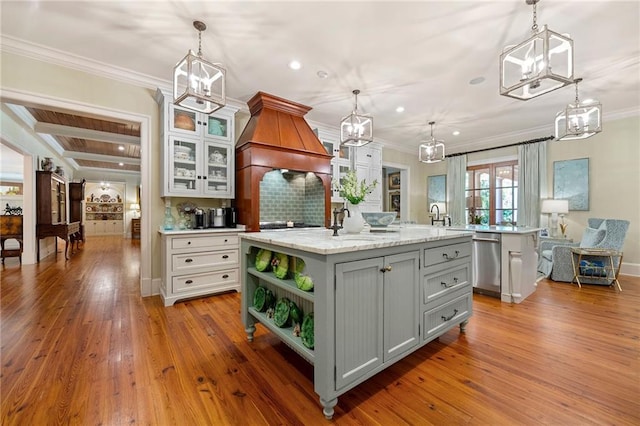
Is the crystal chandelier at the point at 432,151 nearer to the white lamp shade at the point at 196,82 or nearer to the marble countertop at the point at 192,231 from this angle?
the marble countertop at the point at 192,231

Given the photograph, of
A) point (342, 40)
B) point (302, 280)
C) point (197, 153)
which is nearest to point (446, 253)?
point (302, 280)

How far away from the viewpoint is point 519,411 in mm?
1479

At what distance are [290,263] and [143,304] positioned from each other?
7.80 feet

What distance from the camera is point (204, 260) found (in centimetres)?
343

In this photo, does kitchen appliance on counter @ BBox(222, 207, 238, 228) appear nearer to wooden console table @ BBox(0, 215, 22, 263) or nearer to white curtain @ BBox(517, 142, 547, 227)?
wooden console table @ BBox(0, 215, 22, 263)

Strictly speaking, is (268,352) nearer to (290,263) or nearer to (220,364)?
(220,364)

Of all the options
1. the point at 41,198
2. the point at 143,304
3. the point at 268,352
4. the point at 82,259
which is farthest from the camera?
the point at 82,259

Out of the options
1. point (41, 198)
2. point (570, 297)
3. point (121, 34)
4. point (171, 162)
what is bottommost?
point (570, 297)

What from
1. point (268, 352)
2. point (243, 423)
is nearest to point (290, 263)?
point (268, 352)

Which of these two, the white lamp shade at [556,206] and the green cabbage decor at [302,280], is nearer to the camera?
the green cabbage decor at [302,280]

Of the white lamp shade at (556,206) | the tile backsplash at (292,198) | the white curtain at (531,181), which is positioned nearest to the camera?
the tile backsplash at (292,198)

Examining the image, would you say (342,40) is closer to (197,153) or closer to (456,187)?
(197,153)

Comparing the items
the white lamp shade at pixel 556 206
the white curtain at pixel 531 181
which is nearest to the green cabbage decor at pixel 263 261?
the white lamp shade at pixel 556 206

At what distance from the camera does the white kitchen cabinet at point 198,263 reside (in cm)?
319
